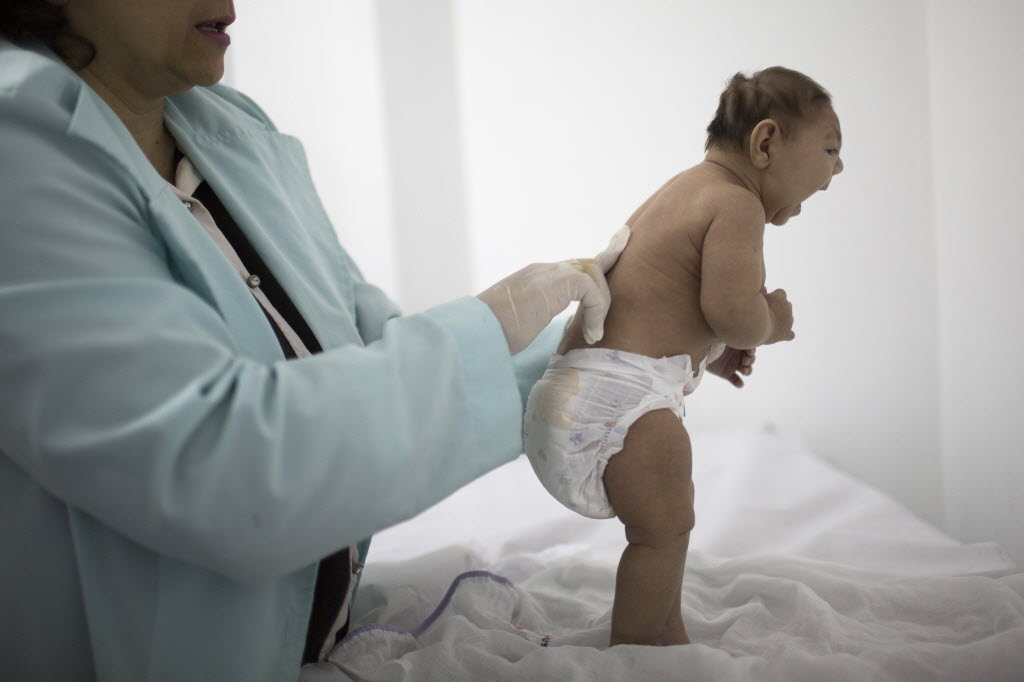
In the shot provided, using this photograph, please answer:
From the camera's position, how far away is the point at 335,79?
2.37 meters

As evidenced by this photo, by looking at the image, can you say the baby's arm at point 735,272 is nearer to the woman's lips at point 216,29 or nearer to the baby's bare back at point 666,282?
the baby's bare back at point 666,282

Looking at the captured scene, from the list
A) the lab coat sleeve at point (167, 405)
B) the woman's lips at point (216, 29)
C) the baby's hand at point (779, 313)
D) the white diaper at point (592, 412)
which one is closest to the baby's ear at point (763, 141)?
the baby's hand at point (779, 313)

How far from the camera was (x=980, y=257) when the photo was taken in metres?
1.75

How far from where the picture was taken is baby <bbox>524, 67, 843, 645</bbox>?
974mm

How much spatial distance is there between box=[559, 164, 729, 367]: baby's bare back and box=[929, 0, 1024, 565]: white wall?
34.6 inches

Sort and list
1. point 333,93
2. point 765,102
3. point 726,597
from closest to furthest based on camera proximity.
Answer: point 765,102, point 726,597, point 333,93

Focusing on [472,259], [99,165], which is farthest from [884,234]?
[99,165]

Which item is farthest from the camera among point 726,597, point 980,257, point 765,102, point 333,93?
point 333,93

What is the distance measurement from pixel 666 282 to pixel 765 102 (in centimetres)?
26

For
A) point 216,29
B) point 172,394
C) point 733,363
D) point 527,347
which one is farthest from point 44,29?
point 733,363

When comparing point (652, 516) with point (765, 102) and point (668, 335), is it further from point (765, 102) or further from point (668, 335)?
point (765, 102)

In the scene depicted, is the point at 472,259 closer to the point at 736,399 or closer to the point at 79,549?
the point at 736,399

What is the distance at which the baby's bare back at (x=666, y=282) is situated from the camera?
3.32 feet

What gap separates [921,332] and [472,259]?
1193 mm
